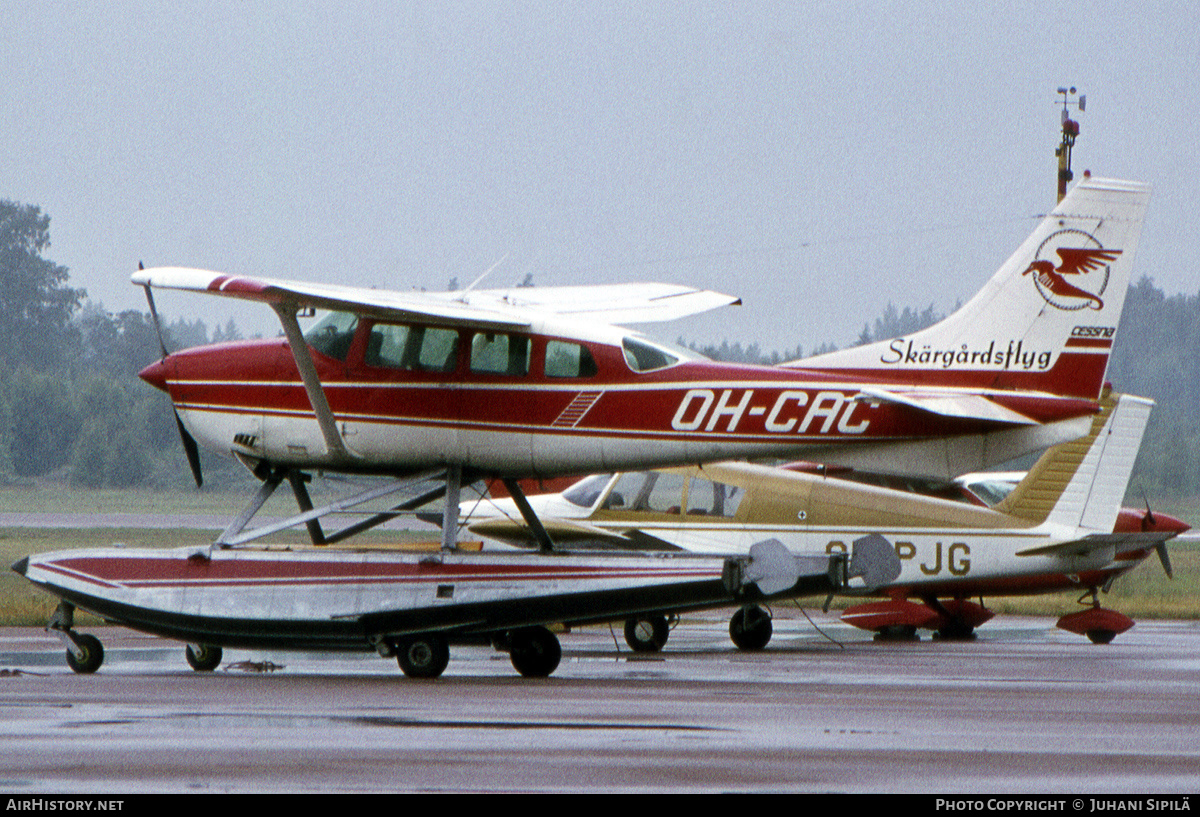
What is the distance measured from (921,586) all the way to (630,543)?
338cm

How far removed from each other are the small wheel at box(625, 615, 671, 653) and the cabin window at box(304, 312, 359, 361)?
14.5 ft

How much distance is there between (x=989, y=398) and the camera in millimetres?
13078

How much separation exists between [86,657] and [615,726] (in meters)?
6.29

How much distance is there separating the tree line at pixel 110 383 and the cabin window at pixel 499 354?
47.9m

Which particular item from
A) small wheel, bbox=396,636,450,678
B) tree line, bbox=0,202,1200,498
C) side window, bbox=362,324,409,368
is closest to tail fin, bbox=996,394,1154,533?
side window, bbox=362,324,409,368

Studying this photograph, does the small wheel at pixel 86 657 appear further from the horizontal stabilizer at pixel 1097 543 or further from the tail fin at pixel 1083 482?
the tail fin at pixel 1083 482

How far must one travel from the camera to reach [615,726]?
29.0 ft

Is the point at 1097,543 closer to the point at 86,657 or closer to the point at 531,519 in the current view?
the point at 531,519

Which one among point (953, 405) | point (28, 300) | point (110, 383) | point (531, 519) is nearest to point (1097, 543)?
point (953, 405)

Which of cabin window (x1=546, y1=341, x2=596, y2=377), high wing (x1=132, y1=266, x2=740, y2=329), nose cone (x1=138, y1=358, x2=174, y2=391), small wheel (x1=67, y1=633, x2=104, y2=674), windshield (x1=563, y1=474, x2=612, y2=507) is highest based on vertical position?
high wing (x1=132, y1=266, x2=740, y2=329)

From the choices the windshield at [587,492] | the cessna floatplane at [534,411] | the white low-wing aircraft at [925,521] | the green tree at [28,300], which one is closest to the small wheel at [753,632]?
the white low-wing aircraft at [925,521]

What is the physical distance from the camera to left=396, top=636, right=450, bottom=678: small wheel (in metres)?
12.9

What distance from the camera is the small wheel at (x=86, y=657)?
13.4 metres

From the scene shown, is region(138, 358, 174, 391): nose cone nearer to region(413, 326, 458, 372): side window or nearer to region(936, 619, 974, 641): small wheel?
region(413, 326, 458, 372): side window
